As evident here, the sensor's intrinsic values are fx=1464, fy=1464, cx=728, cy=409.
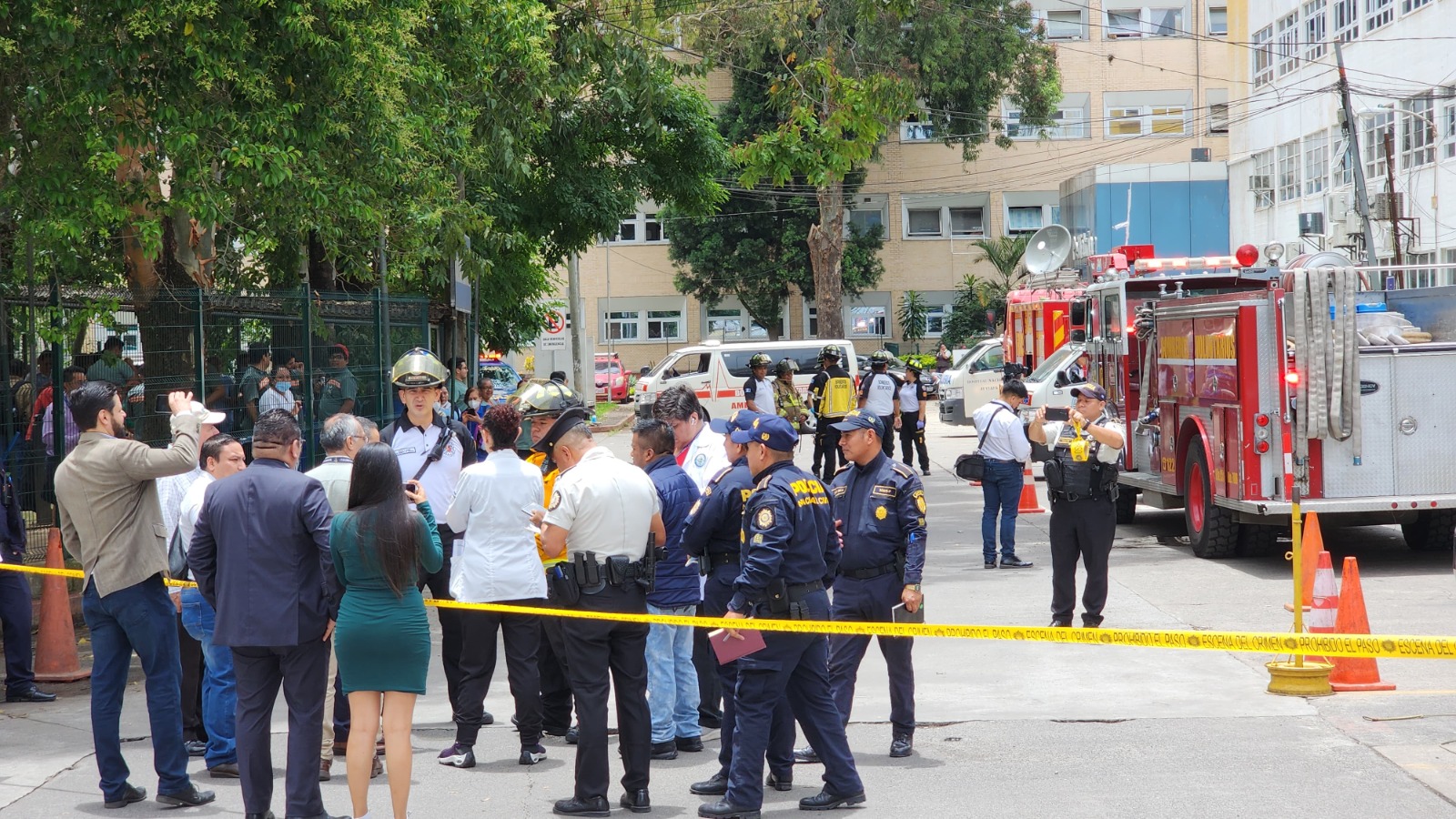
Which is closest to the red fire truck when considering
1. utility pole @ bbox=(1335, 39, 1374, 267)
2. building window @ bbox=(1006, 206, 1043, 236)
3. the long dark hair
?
the long dark hair

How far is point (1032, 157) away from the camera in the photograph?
56469 millimetres

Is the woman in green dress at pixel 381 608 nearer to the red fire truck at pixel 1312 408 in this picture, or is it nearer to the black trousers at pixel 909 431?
the red fire truck at pixel 1312 408

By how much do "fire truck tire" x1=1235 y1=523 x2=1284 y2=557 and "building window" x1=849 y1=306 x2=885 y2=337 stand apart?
4513 cm

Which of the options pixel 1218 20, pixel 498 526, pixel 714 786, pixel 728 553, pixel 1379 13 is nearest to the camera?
pixel 714 786

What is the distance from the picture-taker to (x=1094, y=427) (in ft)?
30.8

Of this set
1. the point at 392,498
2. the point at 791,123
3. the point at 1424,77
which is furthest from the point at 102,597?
the point at 1424,77

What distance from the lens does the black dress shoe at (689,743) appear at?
7328 mm

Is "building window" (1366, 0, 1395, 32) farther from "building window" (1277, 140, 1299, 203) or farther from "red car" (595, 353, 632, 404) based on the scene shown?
"red car" (595, 353, 632, 404)

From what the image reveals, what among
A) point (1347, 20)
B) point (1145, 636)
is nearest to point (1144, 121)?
point (1347, 20)

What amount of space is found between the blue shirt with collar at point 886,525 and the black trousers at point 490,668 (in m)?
1.56

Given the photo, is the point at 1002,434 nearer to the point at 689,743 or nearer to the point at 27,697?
the point at 689,743

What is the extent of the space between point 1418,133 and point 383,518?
30.4 m

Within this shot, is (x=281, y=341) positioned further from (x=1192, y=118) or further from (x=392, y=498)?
(x=1192, y=118)

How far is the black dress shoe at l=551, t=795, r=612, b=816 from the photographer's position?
6184 millimetres
